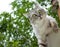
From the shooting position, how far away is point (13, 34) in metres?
3.20

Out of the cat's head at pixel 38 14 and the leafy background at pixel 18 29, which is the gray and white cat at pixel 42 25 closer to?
the cat's head at pixel 38 14

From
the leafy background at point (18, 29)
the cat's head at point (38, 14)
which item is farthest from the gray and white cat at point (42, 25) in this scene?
the leafy background at point (18, 29)

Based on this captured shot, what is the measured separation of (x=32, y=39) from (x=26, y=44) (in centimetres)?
14

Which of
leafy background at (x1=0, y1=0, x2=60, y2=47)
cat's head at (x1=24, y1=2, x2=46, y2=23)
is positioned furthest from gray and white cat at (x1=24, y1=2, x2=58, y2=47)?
leafy background at (x1=0, y1=0, x2=60, y2=47)

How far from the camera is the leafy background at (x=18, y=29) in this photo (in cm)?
311

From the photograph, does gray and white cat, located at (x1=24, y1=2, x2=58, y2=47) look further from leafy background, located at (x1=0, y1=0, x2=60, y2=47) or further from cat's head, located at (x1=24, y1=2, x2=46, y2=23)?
leafy background, located at (x1=0, y1=0, x2=60, y2=47)

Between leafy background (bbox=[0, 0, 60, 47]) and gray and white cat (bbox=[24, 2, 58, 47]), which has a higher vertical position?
leafy background (bbox=[0, 0, 60, 47])

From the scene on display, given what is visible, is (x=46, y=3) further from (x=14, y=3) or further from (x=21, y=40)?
(x=21, y=40)

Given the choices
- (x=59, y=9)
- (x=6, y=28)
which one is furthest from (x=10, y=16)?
(x=59, y=9)

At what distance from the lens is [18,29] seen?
10.4ft

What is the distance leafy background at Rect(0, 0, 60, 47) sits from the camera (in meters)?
3.11

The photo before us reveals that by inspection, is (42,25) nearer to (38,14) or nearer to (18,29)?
(38,14)

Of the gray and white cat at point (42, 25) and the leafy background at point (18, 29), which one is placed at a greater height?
the leafy background at point (18, 29)

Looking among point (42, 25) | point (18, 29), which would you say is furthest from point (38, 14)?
point (18, 29)
